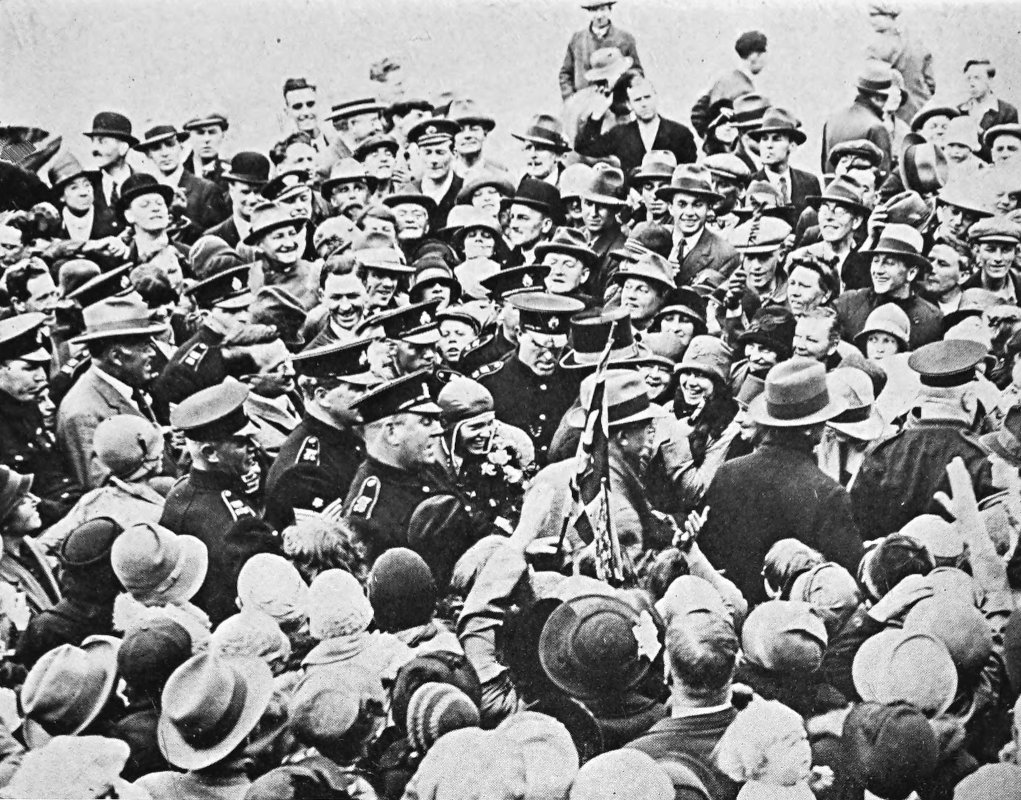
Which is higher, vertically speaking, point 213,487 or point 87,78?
point 87,78

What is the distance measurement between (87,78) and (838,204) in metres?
3.14

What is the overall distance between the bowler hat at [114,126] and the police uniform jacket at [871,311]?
299 centimetres

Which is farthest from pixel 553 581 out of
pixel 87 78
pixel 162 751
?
pixel 87 78

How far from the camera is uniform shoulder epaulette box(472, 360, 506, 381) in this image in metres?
4.76

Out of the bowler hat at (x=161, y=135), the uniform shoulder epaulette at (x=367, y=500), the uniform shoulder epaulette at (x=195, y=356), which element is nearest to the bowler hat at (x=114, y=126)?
the bowler hat at (x=161, y=135)

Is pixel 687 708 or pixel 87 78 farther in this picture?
pixel 87 78

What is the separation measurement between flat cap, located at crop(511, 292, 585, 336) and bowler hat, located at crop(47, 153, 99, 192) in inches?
74.2

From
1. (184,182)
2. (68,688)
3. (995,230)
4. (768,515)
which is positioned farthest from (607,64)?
(68,688)

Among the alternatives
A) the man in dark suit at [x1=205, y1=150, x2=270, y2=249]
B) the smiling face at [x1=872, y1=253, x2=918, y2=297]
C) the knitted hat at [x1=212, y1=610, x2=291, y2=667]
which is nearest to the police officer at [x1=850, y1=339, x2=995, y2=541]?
the smiling face at [x1=872, y1=253, x2=918, y2=297]

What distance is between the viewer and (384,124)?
4.89 meters

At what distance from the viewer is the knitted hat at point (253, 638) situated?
4719 millimetres

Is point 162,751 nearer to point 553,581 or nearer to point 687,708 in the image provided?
point 553,581

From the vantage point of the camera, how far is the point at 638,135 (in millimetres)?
4895

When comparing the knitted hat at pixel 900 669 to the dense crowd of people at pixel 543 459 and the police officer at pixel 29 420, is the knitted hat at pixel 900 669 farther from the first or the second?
the police officer at pixel 29 420
